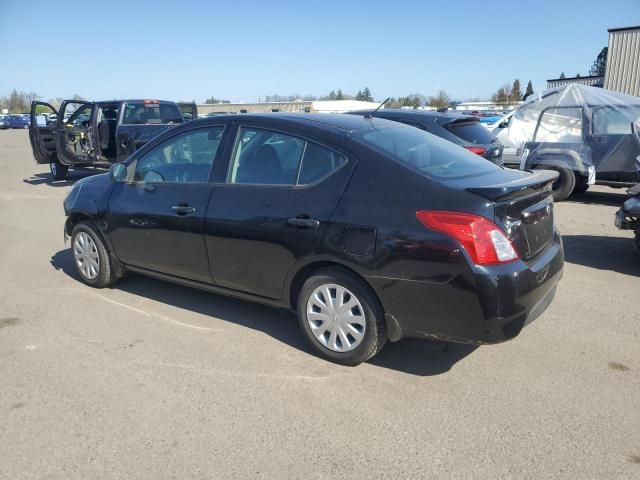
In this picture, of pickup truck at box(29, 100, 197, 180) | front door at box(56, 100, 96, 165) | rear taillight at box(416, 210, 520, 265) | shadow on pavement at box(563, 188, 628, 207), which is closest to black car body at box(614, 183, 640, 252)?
rear taillight at box(416, 210, 520, 265)

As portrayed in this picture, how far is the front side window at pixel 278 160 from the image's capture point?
3734 millimetres

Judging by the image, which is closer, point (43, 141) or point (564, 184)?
point (564, 184)

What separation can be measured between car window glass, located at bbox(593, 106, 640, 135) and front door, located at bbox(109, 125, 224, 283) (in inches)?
333

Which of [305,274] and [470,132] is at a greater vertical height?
[470,132]

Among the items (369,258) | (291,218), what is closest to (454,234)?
(369,258)

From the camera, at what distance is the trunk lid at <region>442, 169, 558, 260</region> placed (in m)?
3.20

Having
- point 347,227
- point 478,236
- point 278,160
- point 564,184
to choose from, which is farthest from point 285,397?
point 564,184

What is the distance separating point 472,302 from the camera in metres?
3.13

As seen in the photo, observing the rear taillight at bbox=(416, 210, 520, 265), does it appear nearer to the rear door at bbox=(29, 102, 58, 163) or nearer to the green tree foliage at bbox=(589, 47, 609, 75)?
the rear door at bbox=(29, 102, 58, 163)

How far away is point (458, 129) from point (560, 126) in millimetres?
3771

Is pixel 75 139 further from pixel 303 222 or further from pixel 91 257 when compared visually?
pixel 303 222

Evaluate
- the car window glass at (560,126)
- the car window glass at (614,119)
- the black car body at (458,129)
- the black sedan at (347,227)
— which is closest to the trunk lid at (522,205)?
the black sedan at (347,227)

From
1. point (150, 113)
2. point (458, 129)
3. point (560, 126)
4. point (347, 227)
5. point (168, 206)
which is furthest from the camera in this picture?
point (150, 113)

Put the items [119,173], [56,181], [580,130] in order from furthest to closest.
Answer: [56,181]
[580,130]
[119,173]
